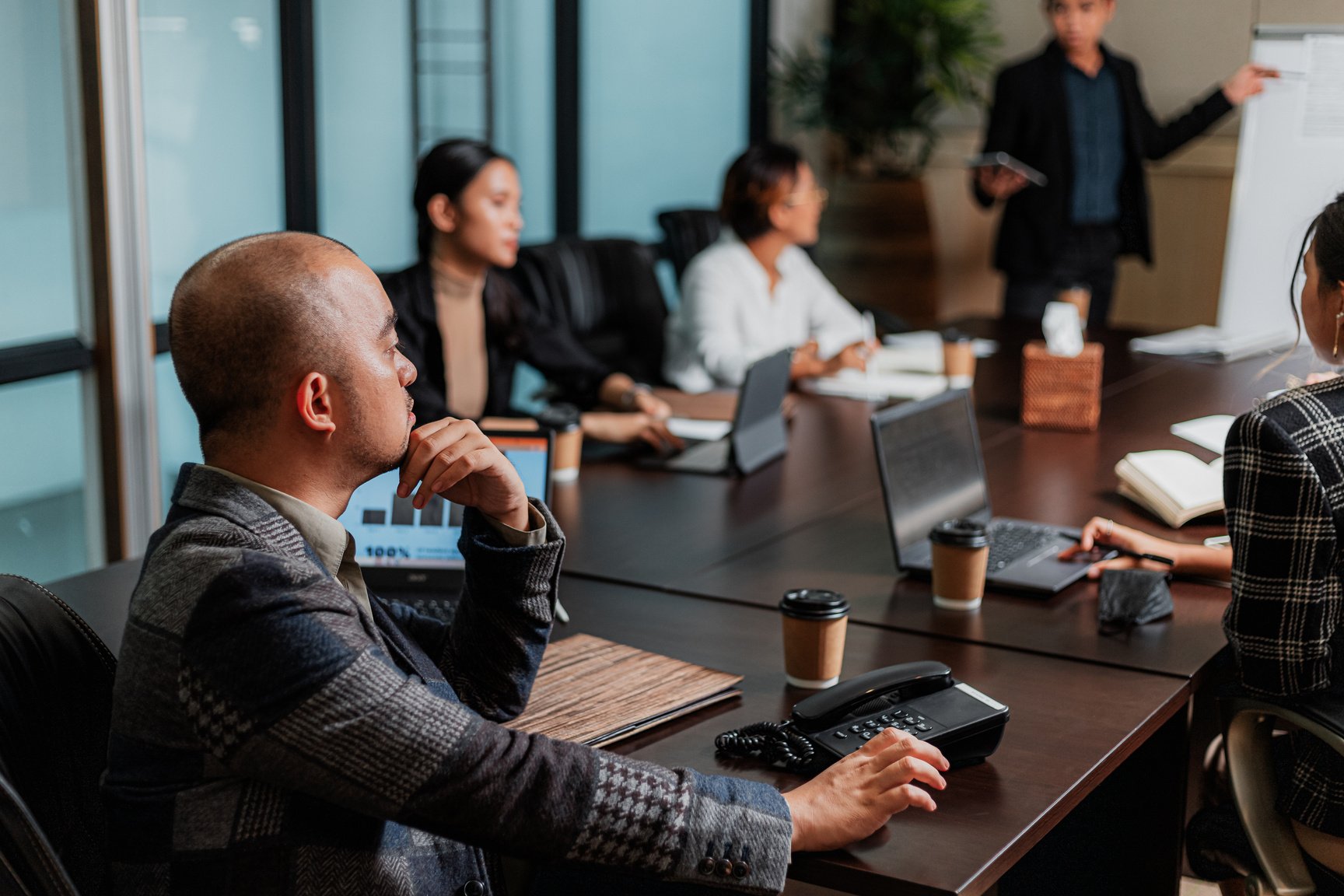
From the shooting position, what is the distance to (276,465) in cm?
120

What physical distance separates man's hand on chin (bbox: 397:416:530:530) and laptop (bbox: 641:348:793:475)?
4.21 feet

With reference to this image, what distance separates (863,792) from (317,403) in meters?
0.57

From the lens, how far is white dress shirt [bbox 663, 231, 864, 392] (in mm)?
3676

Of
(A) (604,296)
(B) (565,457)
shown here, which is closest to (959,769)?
(B) (565,457)

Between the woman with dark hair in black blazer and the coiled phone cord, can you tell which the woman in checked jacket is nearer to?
the coiled phone cord

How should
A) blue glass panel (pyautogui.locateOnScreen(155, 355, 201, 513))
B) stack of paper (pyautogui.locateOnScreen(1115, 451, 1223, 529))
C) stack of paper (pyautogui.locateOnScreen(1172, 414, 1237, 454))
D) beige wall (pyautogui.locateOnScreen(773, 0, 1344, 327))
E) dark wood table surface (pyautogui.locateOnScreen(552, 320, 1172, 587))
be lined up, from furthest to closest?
beige wall (pyautogui.locateOnScreen(773, 0, 1344, 327)) → blue glass panel (pyautogui.locateOnScreen(155, 355, 201, 513)) → stack of paper (pyautogui.locateOnScreen(1172, 414, 1237, 454)) → stack of paper (pyautogui.locateOnScreen(1115, 451, 1223, 529)) → dark wood table surface (pyautogui.locateOnScreen(552, 320, 1172, 587))

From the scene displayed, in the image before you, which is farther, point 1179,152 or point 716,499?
point 1179,152

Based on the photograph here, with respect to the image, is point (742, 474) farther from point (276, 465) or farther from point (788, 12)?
point (788, 12)

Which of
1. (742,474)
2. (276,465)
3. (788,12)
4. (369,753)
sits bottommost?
(742,474)

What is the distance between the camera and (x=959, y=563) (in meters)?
1.93

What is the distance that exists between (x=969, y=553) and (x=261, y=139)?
2.76 m

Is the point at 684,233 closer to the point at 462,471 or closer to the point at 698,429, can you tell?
the point at 698,429

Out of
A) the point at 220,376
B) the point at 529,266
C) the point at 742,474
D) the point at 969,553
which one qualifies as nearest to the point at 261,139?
the point at 529,266

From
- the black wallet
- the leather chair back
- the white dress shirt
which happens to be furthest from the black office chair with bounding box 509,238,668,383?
the black wallet
